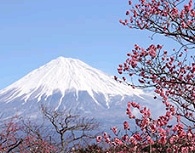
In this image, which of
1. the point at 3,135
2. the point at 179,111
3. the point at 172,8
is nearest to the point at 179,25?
the point at 172,8

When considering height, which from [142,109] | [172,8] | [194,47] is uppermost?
[172,8]

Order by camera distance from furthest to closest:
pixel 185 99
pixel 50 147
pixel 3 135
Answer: pixel 50 147
pixel 3 135
pixel 185 99

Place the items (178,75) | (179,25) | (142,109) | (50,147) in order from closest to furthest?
(142,109), (179,25), (178,75), (50,147)

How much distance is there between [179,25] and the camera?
8.03 m

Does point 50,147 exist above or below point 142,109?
above

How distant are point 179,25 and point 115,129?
2420 millimetres

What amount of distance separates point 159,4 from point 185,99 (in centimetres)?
192

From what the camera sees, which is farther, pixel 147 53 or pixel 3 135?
pixel 3 135

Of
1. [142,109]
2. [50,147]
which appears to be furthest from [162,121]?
[50,147]

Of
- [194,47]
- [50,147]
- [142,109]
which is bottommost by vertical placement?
[142,109]

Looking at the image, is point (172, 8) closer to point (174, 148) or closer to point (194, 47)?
point (194, 47)

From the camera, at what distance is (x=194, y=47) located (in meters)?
8.20

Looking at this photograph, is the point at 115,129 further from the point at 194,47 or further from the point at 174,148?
the point at 194,47

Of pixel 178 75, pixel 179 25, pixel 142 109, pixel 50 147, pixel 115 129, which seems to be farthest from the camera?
pixel 50 147
